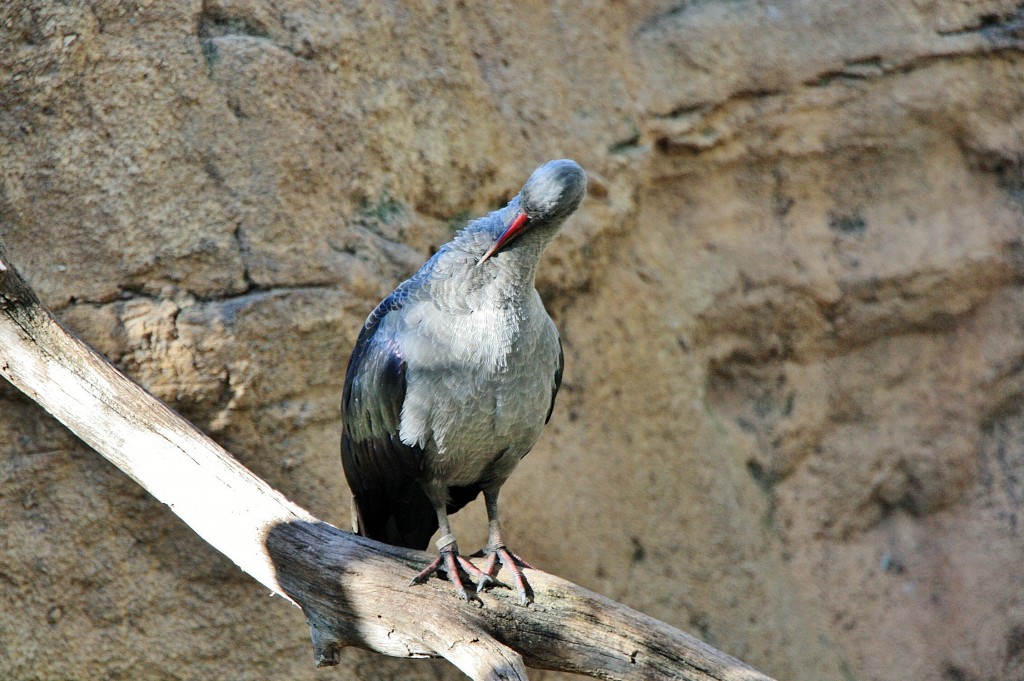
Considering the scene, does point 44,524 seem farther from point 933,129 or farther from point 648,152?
point 933,129

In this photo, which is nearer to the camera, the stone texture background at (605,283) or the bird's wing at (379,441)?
the bird's wing at (379,441)

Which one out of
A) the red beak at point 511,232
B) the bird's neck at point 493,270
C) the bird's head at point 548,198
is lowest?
the bird's neck at point 493,270

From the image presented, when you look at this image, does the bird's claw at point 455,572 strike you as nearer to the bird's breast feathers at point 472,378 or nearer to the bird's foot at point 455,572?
the bird's foot at point 455,572

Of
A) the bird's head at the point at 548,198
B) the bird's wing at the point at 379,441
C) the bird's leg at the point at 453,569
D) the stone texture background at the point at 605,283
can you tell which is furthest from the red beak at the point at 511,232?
the stone texture background at the point at 605,283

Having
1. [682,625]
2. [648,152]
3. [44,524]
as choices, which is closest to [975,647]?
[682,625]

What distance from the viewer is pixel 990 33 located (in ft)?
19.9

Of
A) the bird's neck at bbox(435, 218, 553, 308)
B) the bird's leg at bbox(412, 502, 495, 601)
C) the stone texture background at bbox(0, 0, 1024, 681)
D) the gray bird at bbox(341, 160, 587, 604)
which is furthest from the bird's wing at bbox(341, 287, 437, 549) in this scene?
the stone texture background at bbox(0, 0, 1024, 681)

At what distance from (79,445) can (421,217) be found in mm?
1960

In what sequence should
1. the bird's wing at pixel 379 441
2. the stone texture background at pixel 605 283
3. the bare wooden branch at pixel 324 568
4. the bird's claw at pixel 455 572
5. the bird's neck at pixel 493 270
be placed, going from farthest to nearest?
the stone texture background at pixel 605 283
the bird's wing at pixel 379 441
the bird's neck at pixel 493 270
the bird's claw at pixel 455 572
the bare wooden branch at pixel 324 568

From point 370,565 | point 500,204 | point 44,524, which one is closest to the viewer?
point 370,565

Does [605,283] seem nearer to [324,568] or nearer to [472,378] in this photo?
[472,378]

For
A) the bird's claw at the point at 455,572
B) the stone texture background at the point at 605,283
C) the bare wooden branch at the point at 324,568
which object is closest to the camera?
the bare wooden branch at the point at 324,568

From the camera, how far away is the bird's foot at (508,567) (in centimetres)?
333

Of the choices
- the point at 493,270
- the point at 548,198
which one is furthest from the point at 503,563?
the point at 548,198
